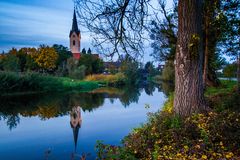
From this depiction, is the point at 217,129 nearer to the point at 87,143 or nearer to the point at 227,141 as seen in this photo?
the point at 227,141

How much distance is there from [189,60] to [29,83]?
91.7 ft

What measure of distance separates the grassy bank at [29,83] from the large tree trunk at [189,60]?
24.7 metres

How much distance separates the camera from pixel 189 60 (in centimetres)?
795

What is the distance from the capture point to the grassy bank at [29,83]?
→ 97.1ft

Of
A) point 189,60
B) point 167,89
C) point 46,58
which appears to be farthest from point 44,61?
point 189,60

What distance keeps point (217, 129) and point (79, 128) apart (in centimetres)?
976

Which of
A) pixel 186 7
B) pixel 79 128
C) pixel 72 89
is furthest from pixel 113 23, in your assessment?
pixel 72 89

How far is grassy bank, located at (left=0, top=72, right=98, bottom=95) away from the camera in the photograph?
2961 cm

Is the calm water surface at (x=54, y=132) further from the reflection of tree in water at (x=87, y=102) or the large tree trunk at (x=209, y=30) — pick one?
the large tree trunk at (x=209, y=30)

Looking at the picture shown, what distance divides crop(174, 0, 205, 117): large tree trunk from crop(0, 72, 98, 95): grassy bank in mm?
24740

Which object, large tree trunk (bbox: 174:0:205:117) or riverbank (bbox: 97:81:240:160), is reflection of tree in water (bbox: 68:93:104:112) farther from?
riverbank (bbox: 97:81:240:160)

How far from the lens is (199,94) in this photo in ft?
26.2

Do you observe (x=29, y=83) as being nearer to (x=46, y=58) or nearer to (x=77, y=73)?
(x=77, y=73)

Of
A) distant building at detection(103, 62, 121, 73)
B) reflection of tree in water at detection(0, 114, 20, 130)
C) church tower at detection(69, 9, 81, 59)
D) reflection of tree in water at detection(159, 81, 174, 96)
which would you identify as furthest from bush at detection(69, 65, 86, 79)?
church tower at detection(69, 9, 81, 59)
